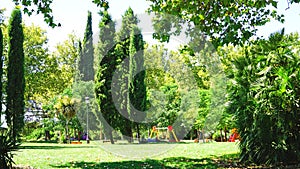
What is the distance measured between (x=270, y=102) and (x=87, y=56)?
27.7 m

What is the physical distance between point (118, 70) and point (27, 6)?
693 inches

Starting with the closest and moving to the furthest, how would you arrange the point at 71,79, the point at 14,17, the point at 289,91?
the point at 289,91
the point at 14,17
the point at 71,79

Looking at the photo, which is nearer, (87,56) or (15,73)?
(15,73)

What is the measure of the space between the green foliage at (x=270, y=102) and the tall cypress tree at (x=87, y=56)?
25555 millimetres

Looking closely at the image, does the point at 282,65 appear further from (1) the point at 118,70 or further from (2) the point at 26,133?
(2) the point at 26,133

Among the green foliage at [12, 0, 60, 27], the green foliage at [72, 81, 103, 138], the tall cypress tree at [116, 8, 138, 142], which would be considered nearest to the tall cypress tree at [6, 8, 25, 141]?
the green foliage at [72, 81, 103, 138]

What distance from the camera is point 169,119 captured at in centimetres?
2500

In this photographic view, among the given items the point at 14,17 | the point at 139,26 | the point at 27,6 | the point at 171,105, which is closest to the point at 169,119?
the point at 171,105

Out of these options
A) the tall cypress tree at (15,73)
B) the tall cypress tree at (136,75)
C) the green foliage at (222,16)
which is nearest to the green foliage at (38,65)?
the tall cypress tree at (15,73)

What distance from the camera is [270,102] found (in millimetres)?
7320

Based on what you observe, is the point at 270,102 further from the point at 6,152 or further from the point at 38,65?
the point at 38,65

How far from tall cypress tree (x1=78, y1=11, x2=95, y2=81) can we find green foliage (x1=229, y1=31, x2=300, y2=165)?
25.6 metres

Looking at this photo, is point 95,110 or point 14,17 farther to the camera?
point 95,110

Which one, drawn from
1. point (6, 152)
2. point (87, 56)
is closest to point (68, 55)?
point (87, 56)
